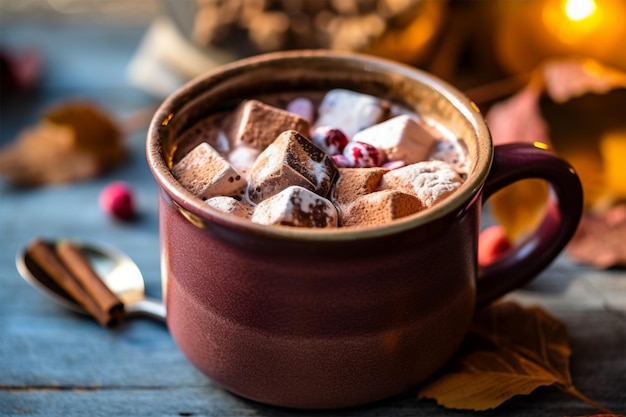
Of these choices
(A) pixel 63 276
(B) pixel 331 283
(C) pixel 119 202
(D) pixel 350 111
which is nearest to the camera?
(B) pixel 331 283

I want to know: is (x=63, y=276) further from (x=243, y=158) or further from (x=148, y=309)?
(x=243, y=158)

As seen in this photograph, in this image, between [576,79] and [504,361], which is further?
[576,79]

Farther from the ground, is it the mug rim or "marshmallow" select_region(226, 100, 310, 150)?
the mug rim

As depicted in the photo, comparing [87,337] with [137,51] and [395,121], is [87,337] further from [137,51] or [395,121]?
[137,51]

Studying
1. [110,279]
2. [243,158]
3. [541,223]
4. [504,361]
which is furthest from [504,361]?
[110,279]

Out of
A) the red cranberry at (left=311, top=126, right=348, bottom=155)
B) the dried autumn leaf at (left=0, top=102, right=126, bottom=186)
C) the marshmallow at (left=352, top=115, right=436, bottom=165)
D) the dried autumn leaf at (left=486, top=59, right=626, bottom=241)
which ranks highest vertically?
the marshmallow at (left=352, top=115, right=436, bottom=165)

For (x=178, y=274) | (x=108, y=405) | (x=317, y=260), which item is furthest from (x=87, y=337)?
(x=317, y=260)

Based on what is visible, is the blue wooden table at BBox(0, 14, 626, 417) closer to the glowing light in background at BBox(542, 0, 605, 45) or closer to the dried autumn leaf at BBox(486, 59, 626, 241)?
the dried autumn leaf at BBox(486, 59, 626, 241)

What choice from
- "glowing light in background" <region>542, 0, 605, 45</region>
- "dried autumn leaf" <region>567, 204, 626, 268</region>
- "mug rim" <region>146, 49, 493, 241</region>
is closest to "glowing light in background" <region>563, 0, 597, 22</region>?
"glowing light in background" <region>542, 0, 605, 45</region>
